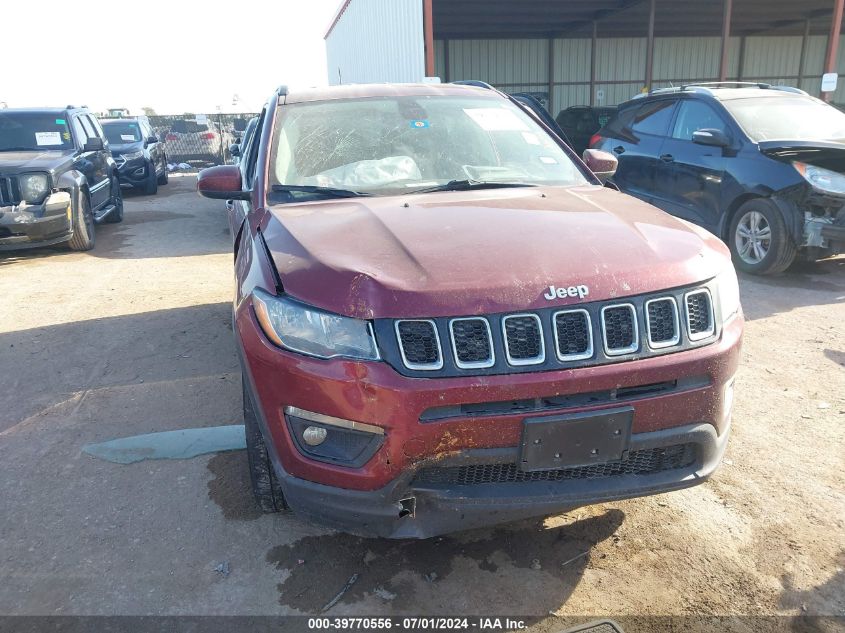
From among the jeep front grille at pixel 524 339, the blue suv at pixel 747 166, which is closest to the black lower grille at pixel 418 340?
the jeep front grille at pixel 524 339

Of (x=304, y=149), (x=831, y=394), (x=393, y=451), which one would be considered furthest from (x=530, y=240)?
(x=831, y=394)

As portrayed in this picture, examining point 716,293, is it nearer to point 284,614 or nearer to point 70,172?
point 284,614

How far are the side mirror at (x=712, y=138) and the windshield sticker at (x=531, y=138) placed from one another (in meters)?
3.63

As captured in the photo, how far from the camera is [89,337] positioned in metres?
5.20

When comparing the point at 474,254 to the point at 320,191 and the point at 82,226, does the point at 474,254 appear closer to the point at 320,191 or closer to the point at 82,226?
the point at 320,191

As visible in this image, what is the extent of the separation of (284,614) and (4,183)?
7226mm

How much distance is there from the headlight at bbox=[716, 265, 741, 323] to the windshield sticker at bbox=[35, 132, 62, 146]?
8912 millimetres

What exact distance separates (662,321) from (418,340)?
2.66 feet

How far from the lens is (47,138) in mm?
8719

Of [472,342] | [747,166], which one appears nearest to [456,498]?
[472,342]

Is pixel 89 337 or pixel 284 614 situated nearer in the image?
pixel 284 614

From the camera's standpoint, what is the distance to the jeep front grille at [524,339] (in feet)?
6.54

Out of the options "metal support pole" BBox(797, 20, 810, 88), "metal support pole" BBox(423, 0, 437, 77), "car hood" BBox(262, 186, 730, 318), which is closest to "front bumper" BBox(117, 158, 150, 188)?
"metal support pole" BBox(423, 0, 437, 77)

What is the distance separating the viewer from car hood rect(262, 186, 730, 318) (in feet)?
6.69
